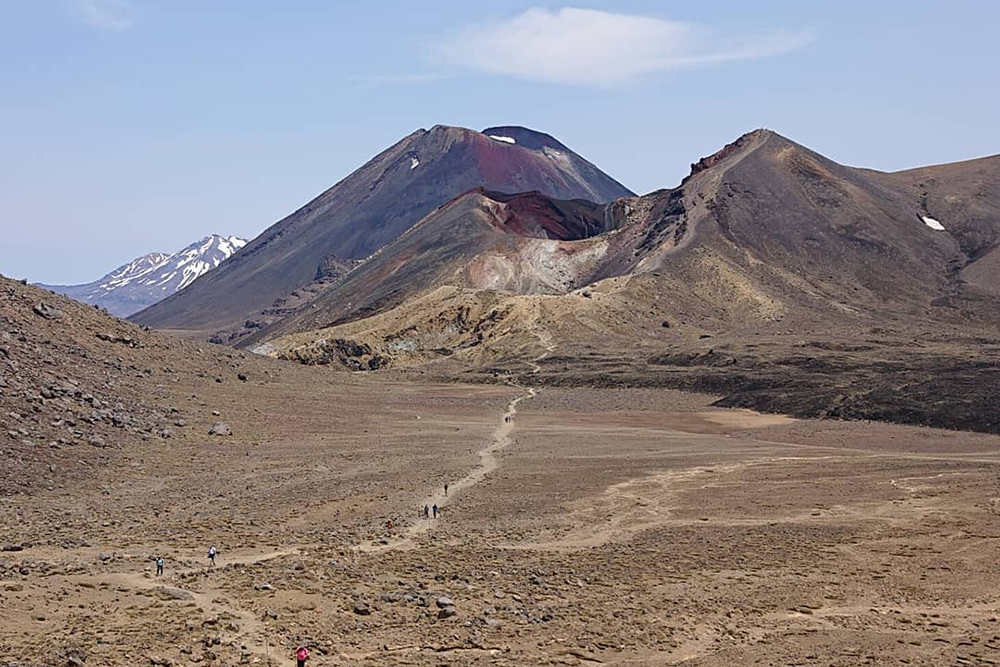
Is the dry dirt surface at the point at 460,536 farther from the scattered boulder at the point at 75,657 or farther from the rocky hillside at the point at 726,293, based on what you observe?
the rocky hillside at the point at 726,293

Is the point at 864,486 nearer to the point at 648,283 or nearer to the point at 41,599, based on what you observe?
the point at 41,599

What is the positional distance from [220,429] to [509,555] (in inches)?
893

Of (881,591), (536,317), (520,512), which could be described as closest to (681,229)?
(536,317)

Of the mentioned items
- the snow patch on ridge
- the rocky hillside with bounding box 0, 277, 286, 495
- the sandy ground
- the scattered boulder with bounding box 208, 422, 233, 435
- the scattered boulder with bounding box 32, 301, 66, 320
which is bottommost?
the sandy ground

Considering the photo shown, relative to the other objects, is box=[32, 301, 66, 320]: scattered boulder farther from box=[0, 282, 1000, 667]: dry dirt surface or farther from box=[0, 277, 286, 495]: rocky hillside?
box=[0, 282, 1000, 667]: dry dirt surface

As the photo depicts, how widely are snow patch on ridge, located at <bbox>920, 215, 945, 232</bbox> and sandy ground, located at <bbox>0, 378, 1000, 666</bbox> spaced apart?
8257 centimetres

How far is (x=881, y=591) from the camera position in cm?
2091

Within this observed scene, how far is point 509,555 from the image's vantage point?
2366 centimetres

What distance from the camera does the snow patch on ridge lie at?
120062 millimetres

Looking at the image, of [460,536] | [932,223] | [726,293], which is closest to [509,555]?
→ [460,536]

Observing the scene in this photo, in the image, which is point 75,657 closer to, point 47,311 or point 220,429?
point 220,429

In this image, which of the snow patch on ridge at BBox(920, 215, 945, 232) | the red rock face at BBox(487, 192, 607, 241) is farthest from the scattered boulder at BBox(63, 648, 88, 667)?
the red rock face at BBox(487, 192, 607, 241)

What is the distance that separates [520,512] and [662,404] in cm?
3660

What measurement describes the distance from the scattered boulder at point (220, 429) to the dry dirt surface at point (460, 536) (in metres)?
0.52
